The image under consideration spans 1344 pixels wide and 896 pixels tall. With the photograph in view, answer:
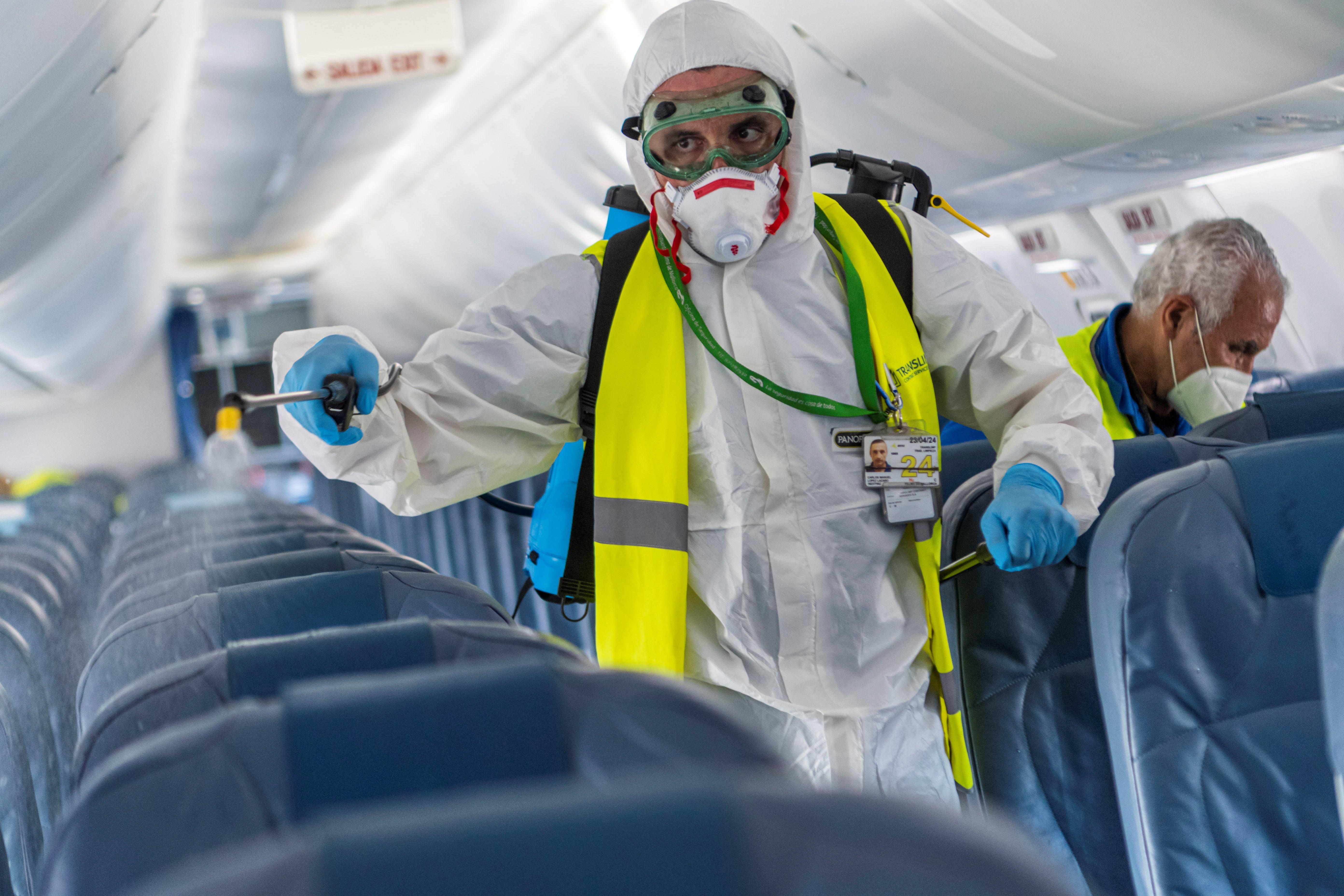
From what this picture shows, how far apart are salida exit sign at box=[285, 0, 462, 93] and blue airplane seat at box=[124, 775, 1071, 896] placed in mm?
4637

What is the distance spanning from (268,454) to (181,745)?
18.1m

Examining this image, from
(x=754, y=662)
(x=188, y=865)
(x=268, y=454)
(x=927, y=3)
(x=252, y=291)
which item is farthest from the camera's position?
(x=268, y=454)

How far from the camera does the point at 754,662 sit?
1.88 metres

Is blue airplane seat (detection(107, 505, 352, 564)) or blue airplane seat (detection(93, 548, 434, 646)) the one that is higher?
blue airplane seat (detection(93, 548, 434, 646))

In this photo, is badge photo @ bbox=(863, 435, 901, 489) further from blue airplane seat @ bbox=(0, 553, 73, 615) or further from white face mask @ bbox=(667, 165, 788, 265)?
blue airplane seat @ bbox=(0, 553, 73, 615)

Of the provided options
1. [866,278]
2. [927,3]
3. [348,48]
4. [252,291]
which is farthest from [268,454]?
[866,278]

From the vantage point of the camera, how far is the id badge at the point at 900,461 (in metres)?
1.87

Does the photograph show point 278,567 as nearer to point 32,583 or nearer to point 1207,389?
point 32,583

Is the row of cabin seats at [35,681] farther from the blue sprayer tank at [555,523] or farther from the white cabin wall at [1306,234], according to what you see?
the white cabin wall at [1306,234]

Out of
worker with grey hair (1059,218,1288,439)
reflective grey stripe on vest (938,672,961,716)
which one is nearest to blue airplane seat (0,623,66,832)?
reflective grey stripe on vest (938,672,961,716)

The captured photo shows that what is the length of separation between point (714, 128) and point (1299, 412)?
49.5 inches

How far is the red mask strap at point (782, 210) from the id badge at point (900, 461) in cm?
38

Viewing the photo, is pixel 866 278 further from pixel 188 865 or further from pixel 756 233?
pixel 188 865

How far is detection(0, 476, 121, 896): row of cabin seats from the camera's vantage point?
1816 millimetres
